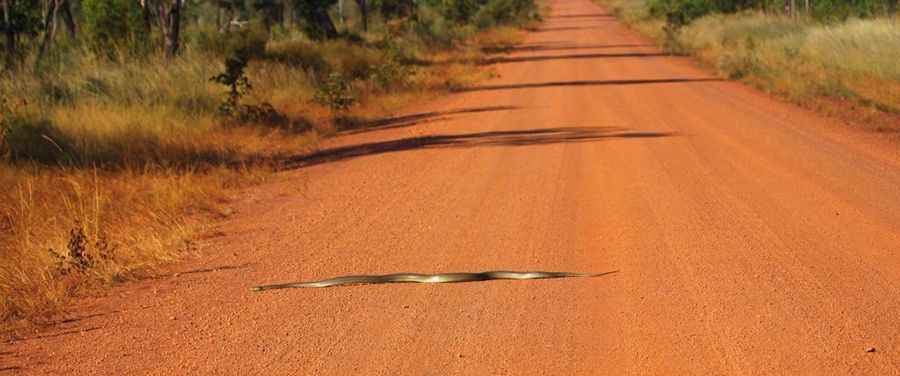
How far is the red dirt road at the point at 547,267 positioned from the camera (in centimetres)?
502

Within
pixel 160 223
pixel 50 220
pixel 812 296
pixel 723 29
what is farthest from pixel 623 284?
pixel 723 29

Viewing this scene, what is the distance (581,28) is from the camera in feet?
179

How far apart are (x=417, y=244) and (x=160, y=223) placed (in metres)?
2.25

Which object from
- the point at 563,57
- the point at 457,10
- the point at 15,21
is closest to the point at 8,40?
the point at 15,21

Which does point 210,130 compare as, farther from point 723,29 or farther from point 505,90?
point 723,29

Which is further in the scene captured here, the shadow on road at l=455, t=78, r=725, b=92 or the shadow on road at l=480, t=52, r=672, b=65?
the shadow on road at l=480, t=52, r=672, b=65

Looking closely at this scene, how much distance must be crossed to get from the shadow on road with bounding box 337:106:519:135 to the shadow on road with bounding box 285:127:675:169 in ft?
6.15

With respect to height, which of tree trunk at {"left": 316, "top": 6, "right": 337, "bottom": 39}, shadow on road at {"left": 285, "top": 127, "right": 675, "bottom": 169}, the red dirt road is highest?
tree trunk at {"left": 316, "top": 6, "right": 337, "bottom": 39}

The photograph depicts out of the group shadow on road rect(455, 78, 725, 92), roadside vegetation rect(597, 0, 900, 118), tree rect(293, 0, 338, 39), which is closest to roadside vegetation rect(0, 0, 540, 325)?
shadow on road rect(455, 78, 725, 92)

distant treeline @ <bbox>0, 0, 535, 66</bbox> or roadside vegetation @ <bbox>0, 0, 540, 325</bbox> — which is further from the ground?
distant treeline @ <bbox>0, 0, 535, 66</bbox>

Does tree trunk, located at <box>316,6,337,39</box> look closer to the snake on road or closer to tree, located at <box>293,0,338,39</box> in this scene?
tree, located at <box>293,0,338,39</box>

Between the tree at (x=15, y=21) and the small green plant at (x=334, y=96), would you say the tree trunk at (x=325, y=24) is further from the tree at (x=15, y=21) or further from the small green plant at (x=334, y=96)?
the small green plant at (x=334, y=96)

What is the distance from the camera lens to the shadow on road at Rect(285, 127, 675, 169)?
1257 centimetres

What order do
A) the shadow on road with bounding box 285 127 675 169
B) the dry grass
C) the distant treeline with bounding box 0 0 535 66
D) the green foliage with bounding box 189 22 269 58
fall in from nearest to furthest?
1. the dry grass
2. the shadow on road with bounding box 285 127 675 169
3. the distant treeline with bounding box 0 0 535 66
4. the green foliage with bounding box 189 22 269 58
